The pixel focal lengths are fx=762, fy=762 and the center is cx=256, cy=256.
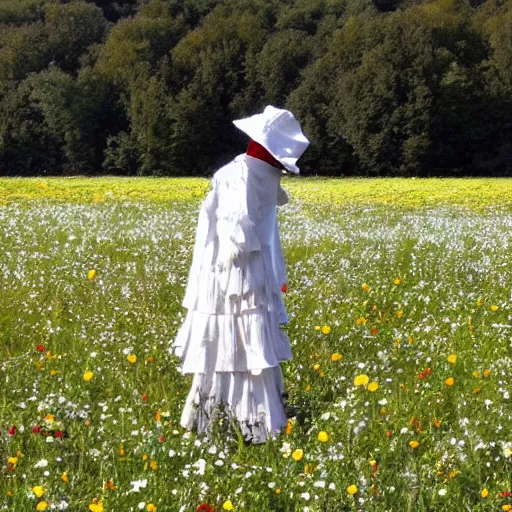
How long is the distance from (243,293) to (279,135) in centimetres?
92

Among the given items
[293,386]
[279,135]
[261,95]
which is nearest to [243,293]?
[279,135]

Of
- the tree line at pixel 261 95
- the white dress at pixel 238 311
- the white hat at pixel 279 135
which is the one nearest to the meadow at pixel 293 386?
the white dress at pixel 238 311

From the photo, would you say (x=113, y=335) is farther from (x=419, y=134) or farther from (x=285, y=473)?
(x=419, y=134)

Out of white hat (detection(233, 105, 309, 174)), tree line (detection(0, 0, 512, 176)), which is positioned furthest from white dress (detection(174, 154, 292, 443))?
tree line (detection(0, 0, 512, 176))

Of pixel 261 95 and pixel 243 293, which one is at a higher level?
pixel 261 95

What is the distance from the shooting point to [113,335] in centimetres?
571

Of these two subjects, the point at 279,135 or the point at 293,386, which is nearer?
the point at 279,135

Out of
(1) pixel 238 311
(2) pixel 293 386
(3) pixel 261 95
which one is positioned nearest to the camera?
(1) pixel 238 311

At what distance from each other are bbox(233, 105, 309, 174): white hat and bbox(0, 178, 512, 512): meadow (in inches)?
43.4

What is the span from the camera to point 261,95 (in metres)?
49.0

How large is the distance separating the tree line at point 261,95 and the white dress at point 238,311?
121 feet

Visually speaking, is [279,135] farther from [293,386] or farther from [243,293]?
[293,386]

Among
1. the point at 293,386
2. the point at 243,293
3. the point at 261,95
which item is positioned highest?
the point at 261,95

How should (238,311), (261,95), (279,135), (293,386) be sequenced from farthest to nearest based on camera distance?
(261,95), (293,386), (238,311), (279,135)
